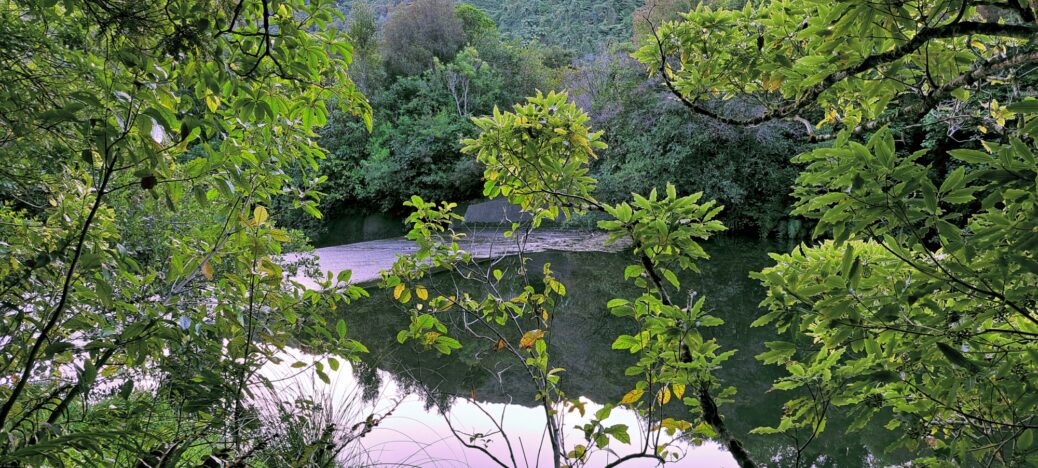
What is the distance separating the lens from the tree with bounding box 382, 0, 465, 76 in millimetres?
17469

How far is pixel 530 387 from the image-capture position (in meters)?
4.28

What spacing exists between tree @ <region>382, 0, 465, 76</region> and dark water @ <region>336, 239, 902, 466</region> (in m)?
11.5

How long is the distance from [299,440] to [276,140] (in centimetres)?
90

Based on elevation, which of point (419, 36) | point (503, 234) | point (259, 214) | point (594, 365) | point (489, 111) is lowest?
point (594, 365)

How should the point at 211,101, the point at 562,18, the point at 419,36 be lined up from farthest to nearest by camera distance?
the point at 562,18 → the point at 419,36 → the point at 211,101

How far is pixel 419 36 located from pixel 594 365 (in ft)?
50.2

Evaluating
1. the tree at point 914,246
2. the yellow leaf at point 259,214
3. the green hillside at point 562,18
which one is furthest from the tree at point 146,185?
the green hillside at point 562,18

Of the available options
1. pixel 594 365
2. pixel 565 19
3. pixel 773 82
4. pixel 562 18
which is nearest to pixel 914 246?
pixel 773 82

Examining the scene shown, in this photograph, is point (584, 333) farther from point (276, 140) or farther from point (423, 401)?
point (276, 140)

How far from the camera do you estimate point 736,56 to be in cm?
162

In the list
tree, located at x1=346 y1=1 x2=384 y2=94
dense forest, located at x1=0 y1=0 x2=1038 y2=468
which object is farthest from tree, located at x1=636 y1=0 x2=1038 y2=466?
tree, located at x1=346 y1=1 x2=384 y2=94

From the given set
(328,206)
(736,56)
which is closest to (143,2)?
(736,56)

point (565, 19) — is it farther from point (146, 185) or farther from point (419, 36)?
point (146, 185)

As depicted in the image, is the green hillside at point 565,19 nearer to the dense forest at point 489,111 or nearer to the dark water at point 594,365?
the dense forest at point 489,111
